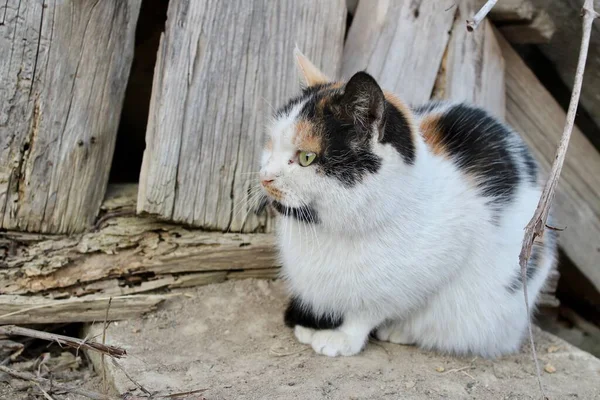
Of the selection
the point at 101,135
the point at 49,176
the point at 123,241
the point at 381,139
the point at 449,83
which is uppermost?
the point at 449,83

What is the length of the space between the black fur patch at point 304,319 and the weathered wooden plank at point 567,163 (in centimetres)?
141

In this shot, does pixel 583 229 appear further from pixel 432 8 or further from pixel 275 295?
pixel 275 295

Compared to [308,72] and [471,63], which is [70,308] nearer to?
[308,72]

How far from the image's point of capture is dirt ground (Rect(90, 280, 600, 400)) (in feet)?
6.98

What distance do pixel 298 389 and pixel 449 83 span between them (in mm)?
1583

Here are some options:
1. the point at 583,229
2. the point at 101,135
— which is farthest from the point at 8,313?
the point at 583,229

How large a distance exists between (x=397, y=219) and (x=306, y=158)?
1.26 feet

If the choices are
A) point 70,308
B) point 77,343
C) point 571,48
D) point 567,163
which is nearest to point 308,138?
point 77,343

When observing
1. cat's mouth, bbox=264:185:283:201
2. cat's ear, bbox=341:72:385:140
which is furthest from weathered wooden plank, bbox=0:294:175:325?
cat's ear, bbox=341:72:385:140

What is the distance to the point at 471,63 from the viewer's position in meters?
2.99

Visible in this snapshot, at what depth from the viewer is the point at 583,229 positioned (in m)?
3.25

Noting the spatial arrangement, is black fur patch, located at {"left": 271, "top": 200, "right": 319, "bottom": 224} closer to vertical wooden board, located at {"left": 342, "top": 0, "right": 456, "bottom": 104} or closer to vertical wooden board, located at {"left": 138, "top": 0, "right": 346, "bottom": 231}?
vertical wooden board, located at {"left": 138, "top": 0, "right": 346, "bottom": 231}

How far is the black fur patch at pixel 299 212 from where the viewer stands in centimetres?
210

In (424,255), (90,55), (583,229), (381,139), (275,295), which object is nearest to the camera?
(381,139)
